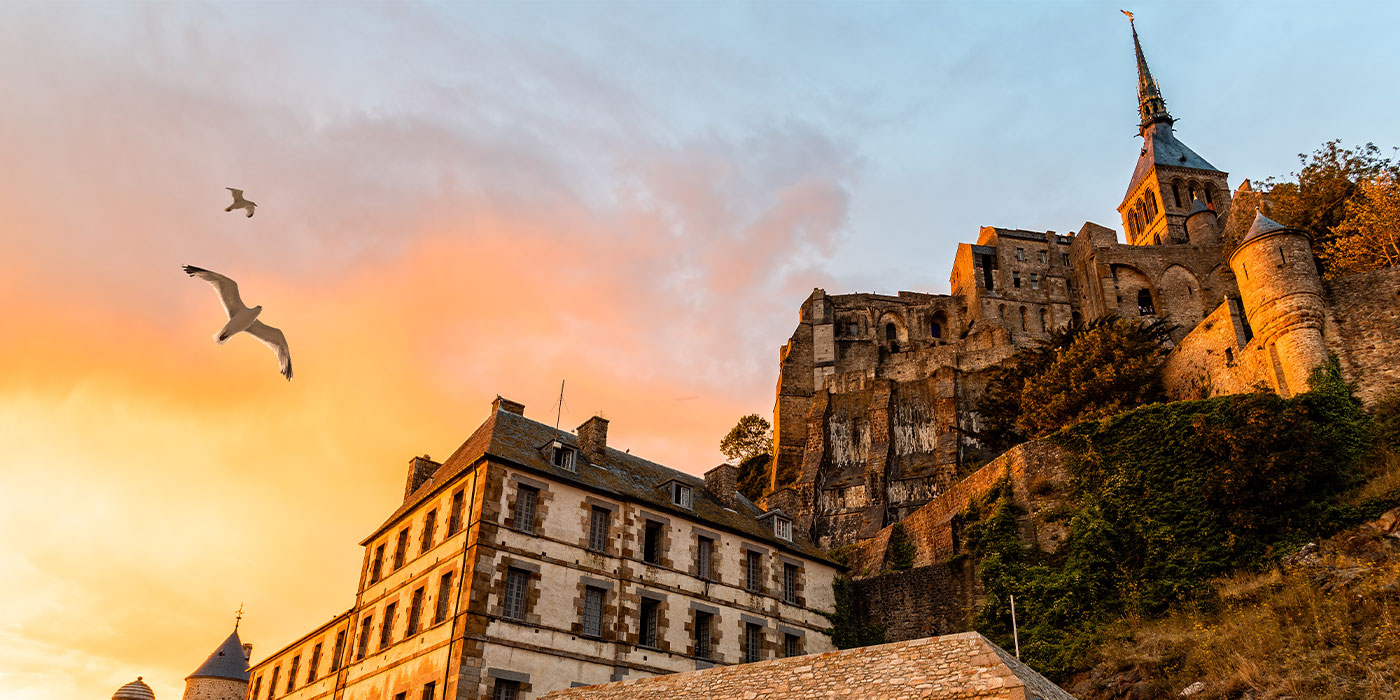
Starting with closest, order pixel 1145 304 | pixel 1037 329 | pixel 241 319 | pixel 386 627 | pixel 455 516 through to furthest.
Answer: pixel 241 319, pixel 455 516, pixel 386 627, pixel 1145 304, pixel 1037 329

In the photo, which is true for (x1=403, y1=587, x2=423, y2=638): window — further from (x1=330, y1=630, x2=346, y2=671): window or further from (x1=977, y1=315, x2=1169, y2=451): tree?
(x1=977, y1=315, x2=1169, y2=451): tree

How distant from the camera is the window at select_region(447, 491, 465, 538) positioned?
75.8 ft

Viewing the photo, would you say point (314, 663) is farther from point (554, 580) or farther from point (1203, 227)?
point (1203, 227)

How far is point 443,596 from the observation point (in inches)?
873

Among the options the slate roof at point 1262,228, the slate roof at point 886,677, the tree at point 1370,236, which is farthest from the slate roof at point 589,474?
the tree at point 1370,236

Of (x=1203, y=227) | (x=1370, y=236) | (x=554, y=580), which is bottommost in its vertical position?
(x=554, y=580)

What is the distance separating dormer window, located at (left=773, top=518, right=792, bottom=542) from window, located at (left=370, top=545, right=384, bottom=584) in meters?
11.7

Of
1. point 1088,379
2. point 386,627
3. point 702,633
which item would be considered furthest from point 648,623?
point 1088,379

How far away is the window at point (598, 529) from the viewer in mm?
23859

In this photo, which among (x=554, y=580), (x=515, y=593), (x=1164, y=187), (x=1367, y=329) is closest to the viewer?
(x=515, y=593)

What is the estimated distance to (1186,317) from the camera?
5169 centimetres

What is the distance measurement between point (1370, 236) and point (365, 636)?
33.9 meters

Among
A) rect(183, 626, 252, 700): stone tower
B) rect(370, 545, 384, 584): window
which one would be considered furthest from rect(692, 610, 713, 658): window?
rect(183, 626, 252, 700): stone tower

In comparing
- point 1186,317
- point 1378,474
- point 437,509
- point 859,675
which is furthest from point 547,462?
point 1186,317
